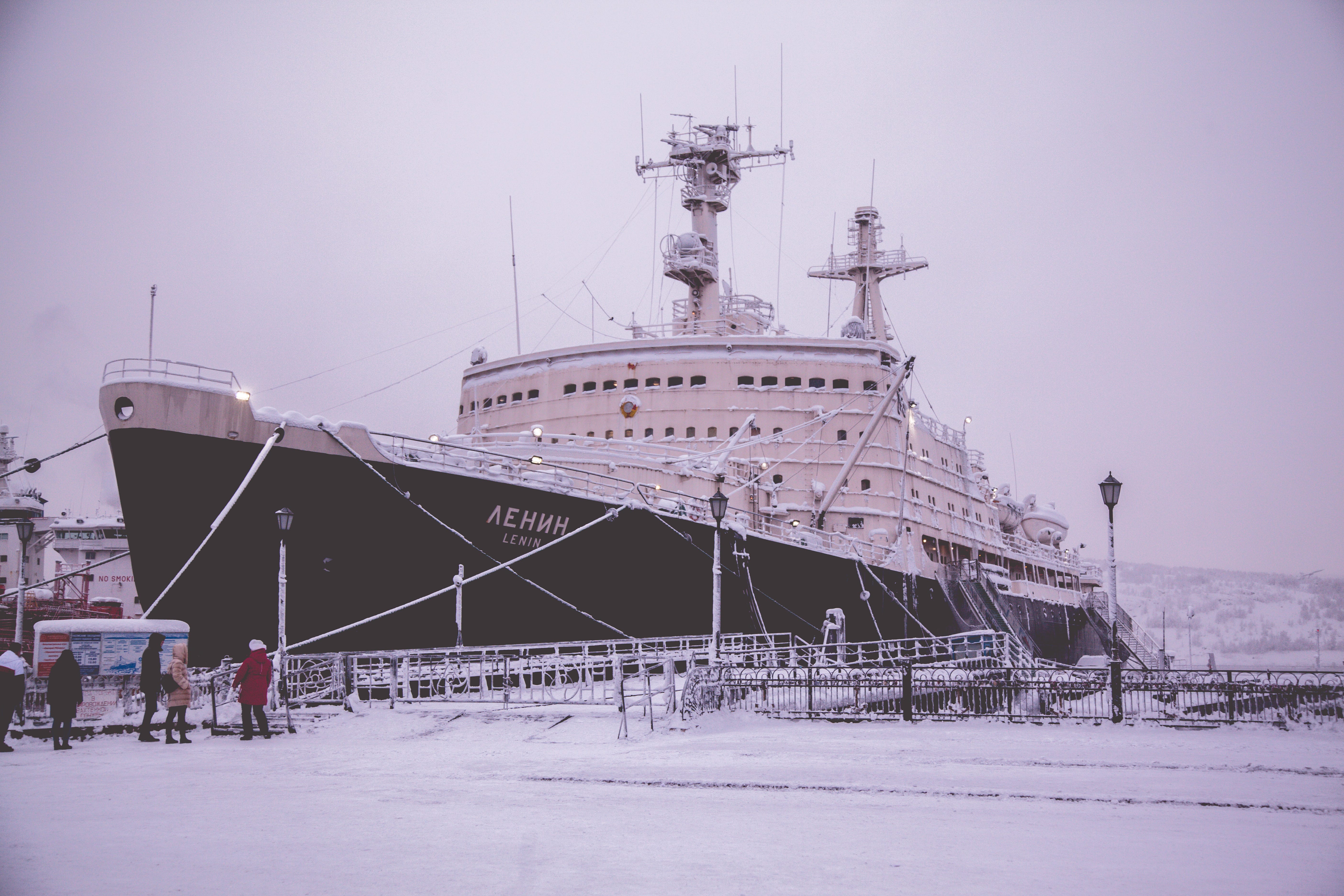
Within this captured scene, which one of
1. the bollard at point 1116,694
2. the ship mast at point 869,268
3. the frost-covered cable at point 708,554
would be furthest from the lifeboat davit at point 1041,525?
the bollard at point 1116,694

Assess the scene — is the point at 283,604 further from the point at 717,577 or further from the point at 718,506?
the point at 718,506

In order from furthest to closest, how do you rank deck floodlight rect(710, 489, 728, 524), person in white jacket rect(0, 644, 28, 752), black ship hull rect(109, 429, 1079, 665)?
black ship hull rect(109, 429, 1079, 665)
deck floodlight rect(710, 489, 728, 524)
person in white jacket rect(0, 644, 28, 752)

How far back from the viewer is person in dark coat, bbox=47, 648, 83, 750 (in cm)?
1397

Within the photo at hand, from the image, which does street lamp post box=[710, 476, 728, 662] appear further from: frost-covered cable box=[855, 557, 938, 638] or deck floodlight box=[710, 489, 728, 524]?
frost-covered cable box=[855, 557, 938, 638]

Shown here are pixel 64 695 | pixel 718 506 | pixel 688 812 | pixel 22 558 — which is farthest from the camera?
pixel 22 558

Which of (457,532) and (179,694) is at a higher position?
(457,532)

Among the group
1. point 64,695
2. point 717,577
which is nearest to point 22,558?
point 64,695

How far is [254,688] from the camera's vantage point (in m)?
14.8

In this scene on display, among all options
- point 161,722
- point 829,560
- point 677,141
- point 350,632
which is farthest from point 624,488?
point 677,141

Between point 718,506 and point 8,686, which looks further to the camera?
point 718,506

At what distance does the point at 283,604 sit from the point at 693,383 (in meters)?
16.2

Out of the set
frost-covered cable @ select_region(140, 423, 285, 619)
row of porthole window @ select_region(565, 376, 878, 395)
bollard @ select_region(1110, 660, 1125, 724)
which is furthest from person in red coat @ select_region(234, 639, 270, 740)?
row of porthole window @ select_region(565, 376, 878, 395)

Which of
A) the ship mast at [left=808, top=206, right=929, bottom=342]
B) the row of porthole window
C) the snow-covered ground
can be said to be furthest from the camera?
the ship mast at [left=808, top=206, right=929, bottom=342]

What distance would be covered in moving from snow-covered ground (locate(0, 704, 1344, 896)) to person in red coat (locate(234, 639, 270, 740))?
350 mm
